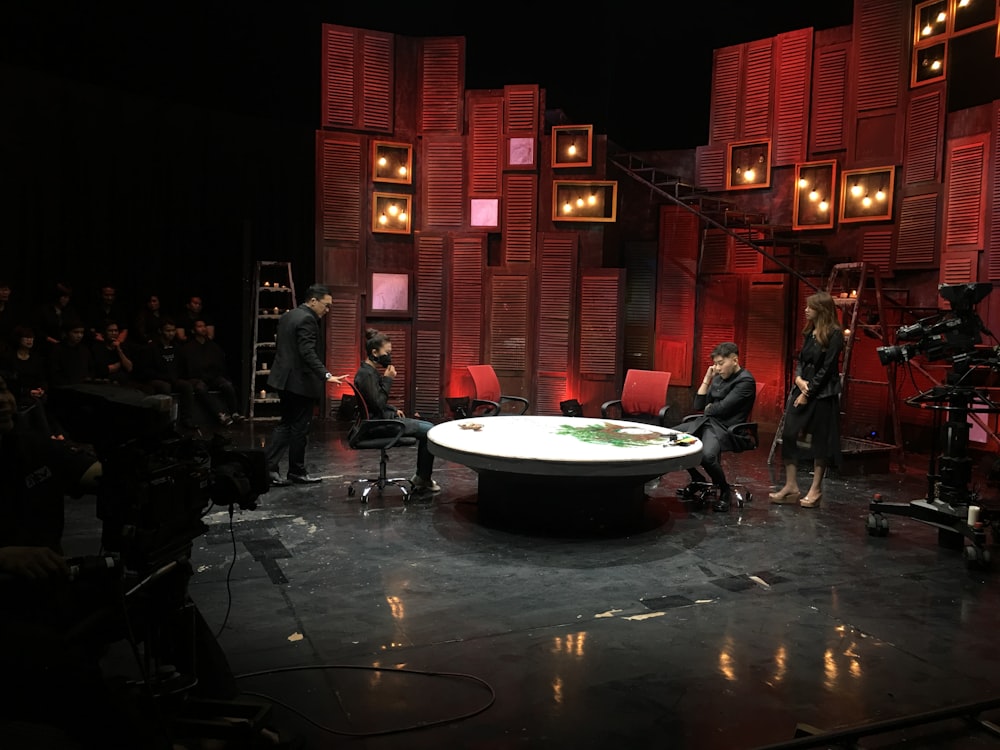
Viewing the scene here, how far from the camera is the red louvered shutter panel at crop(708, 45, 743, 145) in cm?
973

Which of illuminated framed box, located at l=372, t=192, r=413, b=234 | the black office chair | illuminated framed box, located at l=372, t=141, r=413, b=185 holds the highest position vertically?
illuminated framed box, located at l=372, t=141, r=413, b=185

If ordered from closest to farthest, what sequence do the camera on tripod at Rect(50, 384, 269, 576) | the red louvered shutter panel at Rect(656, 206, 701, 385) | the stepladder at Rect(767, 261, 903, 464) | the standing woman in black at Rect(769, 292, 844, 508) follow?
the camera on tripod at Rect(50, 384, 269, 576), the standing woman in black at Rect(769, 292, 844, 508), the stepladder at Rect(767, 261, 903, 464), the red louvered shutter panel at Rect(656, 206, 701, 385)

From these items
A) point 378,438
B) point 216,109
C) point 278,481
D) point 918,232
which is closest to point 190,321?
point 216,109

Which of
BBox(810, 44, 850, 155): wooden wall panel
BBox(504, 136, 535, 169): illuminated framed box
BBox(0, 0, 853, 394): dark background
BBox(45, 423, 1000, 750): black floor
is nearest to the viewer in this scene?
BBox(45, 423, 1000, 750): black floor

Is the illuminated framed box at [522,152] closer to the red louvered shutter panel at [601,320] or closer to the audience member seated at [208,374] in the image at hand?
the red louvered shutter panel at [601,320]

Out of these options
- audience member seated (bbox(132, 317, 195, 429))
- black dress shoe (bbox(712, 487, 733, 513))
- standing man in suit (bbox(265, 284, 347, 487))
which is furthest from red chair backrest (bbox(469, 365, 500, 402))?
audience member seated (bbox(132, 317, 195, 429))

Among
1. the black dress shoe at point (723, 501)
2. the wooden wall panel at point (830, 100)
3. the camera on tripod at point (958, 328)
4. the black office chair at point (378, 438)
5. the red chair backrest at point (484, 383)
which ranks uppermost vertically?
the wooden wall panel at point (830, 100)

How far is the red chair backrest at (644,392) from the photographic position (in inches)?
294

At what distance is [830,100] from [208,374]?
7.45m

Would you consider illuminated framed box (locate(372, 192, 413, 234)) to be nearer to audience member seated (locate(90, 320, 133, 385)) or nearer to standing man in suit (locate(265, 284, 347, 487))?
audience member seated (locate(90, 320, 133, 385))

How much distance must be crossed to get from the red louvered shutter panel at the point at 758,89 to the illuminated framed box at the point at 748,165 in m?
0.14

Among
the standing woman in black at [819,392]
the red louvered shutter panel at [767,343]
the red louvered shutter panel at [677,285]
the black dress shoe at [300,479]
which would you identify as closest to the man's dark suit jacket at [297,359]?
the black dress shoe at [300,479]

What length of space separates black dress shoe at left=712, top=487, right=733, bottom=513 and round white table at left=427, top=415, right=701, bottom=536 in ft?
2.04

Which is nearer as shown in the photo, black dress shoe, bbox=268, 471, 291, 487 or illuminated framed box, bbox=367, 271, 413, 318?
black dress shoe, bbox=268, 471, 291, 487
